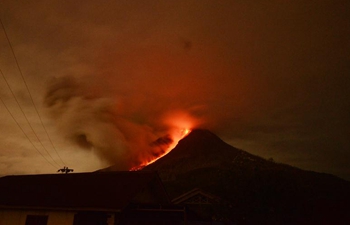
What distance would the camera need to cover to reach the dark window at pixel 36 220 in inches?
682

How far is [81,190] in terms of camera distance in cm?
1911

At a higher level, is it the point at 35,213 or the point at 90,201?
the point at 90,201

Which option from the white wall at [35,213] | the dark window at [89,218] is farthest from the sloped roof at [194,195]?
the white wall at [35,213]

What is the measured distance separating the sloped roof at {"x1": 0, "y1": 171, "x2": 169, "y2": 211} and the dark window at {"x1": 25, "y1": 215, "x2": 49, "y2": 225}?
717 mm

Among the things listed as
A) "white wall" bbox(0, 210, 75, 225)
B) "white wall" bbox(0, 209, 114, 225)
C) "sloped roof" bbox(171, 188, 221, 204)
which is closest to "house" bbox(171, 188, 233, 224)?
"sloped roof" bbox(171, 188, 221, 204)

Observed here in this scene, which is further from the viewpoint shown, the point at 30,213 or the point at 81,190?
the point at 81,190

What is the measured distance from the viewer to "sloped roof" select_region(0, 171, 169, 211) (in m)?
16.7

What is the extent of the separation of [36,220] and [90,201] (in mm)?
3791

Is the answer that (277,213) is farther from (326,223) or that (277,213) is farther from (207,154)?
(207,154)

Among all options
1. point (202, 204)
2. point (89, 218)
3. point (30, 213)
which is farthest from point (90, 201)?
point (202, 204)

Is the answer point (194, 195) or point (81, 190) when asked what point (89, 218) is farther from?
point (194, 195)

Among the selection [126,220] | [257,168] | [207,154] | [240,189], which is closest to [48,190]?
[126,220]

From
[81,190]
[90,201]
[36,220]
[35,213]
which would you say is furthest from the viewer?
[81,190]

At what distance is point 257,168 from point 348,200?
11.7 meters
